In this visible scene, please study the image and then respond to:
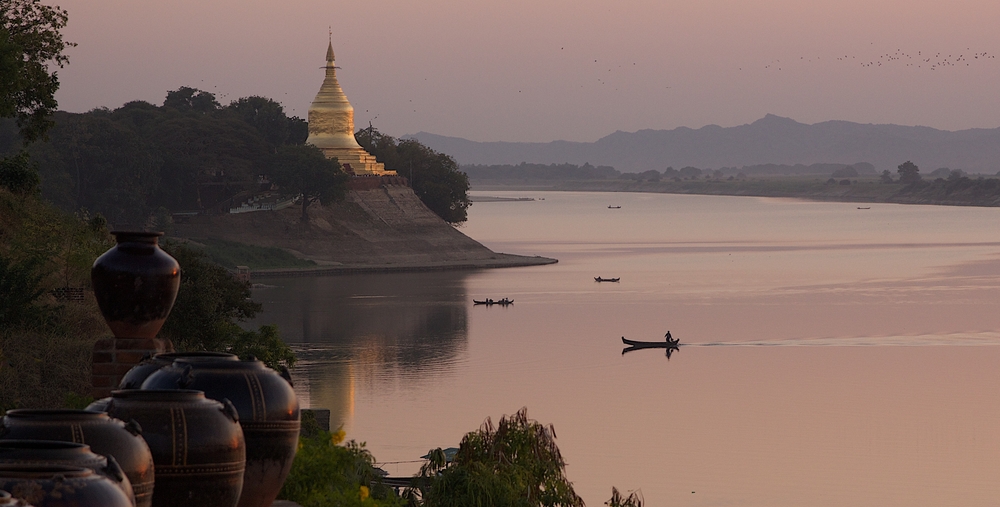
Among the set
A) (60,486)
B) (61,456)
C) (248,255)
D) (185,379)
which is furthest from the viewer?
(248,255)

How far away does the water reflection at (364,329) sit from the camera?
45.8 metres

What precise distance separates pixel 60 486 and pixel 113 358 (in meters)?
5.43

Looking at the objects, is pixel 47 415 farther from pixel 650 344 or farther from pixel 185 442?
pixel 650 344

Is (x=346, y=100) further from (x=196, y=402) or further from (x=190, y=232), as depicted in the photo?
(x=196, y=402)

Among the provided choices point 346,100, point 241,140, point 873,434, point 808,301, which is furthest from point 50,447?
point 346,100

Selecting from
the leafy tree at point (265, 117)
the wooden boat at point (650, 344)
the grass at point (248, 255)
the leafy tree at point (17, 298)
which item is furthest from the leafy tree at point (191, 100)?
the leafy tree at point (17, 298)

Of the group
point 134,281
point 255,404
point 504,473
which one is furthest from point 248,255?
point 255,404

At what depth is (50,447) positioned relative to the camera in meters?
5.52

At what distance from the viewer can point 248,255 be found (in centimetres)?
8756

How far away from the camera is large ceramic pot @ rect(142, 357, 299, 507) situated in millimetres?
7789

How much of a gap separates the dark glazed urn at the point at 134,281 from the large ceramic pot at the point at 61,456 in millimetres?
4675

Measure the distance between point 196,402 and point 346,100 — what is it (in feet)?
329

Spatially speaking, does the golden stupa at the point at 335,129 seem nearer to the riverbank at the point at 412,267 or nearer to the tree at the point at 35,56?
the riverbank at the point at 412,267

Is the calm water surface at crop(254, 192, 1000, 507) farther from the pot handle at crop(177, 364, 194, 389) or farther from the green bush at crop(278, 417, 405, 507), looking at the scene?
the pot handle at crop(177, 364, 194, 389)
